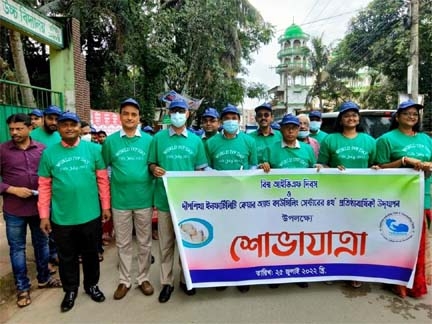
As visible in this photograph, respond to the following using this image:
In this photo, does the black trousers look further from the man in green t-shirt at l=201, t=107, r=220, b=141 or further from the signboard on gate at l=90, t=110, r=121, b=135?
the signboard on gate at l=90, t=110, r=121, b=135

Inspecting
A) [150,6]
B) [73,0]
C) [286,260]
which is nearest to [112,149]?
[286,260]

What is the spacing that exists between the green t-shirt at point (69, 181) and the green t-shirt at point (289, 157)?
1.78 meters

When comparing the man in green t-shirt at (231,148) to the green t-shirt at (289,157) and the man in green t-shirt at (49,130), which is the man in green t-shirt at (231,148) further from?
the man in green t-shirt at (49,130)

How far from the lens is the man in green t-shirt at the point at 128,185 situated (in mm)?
3371

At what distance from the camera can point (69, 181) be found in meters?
3.18

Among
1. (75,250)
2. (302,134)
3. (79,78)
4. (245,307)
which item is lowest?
(245,307)

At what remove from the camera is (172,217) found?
3328mm

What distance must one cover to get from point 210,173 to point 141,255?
108 centimetres

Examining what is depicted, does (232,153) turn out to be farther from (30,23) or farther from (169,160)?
(30,23)

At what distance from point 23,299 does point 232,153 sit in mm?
2404

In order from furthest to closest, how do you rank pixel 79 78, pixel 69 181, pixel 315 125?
1. pixel 79 78
2. pixel 315 125
3. pixel 69 181

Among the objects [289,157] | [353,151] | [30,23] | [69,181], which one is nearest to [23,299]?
[69,181]

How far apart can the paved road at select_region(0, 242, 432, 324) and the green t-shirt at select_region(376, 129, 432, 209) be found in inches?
39.6

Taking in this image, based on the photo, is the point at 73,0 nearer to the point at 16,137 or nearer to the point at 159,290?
the point at 16,137
